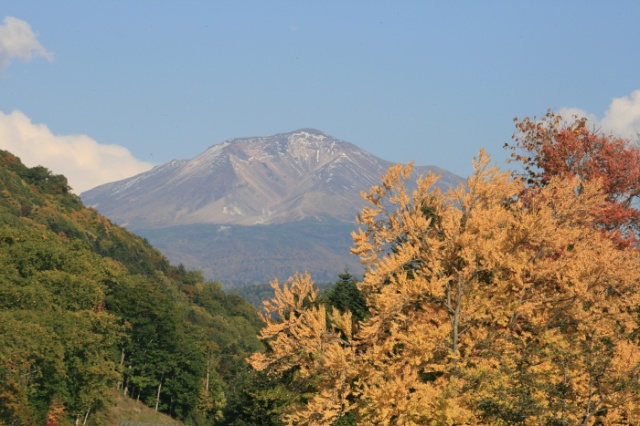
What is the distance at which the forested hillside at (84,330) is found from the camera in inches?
2721

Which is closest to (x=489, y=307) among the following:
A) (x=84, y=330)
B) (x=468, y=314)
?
(x=468, y=314)

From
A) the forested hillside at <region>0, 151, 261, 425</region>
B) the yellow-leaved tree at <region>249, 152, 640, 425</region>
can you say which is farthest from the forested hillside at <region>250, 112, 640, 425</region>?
the forested hillside at <region>0, 151, 261, 425</region>

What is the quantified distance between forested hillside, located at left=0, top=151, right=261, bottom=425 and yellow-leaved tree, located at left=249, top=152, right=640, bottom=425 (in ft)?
121

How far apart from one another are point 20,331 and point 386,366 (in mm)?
43911

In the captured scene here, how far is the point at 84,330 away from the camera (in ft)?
245

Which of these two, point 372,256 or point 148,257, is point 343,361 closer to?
point 372,256

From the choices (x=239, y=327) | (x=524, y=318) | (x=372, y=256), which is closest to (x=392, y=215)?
(x=372, y=256)

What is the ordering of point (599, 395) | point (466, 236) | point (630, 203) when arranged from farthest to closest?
point (630, 203) → point (466, 236) → point (599, 395)

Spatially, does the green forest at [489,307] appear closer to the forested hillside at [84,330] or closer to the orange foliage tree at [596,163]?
the orange foliage tree at [596,163]

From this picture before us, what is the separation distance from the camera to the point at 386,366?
26.8 m

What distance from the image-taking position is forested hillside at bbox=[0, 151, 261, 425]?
2721 inches

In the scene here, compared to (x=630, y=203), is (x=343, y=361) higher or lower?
lower

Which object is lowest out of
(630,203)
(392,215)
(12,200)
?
(392,215)

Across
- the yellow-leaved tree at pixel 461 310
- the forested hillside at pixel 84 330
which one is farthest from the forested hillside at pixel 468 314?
the forested hillside at pixel 84 330
